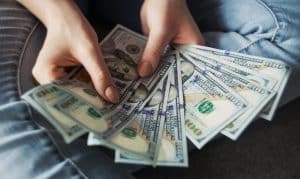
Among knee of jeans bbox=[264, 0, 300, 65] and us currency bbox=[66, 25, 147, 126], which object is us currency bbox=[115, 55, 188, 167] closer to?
us currency bbox=[66, 25, 147, 126]

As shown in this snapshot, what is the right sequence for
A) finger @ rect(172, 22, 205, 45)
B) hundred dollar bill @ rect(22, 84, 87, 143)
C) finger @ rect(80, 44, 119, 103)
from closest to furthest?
hundred dollar bill @ rect(22, 84, 87, 143)
finger @ rect(80, 44, 119, 103)
finger @ rect(172, 22, 205, 45)

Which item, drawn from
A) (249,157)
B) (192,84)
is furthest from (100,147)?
(249,157)

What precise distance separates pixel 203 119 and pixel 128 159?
158 millimetres

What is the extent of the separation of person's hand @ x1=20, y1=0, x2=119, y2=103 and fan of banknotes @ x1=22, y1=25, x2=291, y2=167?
23 millimetres

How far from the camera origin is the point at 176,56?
2.79 ft

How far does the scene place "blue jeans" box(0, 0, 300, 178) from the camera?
2.30 feet

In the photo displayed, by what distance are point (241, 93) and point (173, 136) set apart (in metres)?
0.14

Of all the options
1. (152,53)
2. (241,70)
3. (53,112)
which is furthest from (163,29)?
(53,112)

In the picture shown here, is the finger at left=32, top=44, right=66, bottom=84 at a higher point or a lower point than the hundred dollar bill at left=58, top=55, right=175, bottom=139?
higher

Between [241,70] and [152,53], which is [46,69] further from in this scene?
[241,70]

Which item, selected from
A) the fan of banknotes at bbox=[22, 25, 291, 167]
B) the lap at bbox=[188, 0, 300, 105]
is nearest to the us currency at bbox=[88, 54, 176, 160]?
the fan of banknotes at bbox=[22, 25, 291, 167]

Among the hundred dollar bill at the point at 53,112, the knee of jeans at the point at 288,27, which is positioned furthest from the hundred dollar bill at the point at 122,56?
the knee of jeans at the point at 288,27

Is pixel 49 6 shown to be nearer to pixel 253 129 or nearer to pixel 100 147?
pixel 100 147

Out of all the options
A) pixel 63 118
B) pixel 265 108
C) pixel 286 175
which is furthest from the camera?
pixel 286 175
